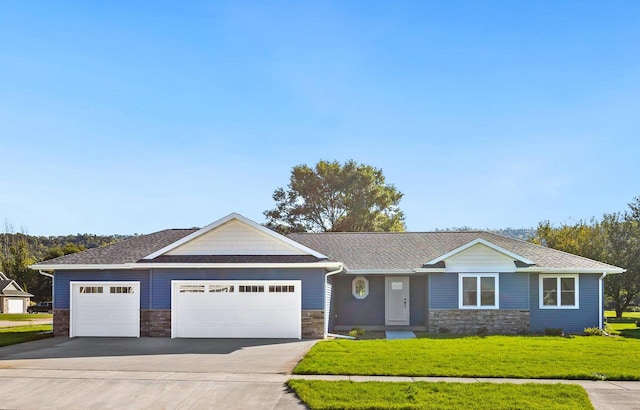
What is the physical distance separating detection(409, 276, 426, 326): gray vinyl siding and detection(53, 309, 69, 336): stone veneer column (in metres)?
12.8

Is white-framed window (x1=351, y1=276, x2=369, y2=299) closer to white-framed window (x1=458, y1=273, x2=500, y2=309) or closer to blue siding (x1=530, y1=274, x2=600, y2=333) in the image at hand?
white-framed window (x1=458, y1=273, x2=500, y2=309)

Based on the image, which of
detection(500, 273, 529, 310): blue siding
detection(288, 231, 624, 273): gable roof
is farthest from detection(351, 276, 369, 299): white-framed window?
detection(500, 273, 529, 310): blue siding

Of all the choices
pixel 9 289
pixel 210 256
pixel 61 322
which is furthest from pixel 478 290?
pixel 9 289

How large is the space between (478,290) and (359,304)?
4830mm

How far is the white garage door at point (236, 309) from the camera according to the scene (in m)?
19.7

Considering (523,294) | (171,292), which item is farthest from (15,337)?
(523,294)

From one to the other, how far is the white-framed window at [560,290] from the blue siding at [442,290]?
3302 mm

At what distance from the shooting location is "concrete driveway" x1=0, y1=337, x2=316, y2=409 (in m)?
10.4

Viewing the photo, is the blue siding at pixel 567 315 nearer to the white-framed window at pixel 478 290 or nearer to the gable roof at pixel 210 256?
the white-framed window at pixel 478 290

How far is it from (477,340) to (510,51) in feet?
30.3

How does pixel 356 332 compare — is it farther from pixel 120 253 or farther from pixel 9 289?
pixel 9 289

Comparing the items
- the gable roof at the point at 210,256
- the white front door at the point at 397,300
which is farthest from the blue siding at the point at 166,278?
the white front door at the point at 397,300

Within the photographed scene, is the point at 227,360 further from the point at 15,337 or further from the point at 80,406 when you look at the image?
the point at 15,337

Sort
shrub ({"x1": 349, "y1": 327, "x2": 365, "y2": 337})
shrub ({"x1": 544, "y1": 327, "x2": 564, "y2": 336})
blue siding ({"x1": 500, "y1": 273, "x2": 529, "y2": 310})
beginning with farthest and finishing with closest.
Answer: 1. blue siding ({"x1": 500, "y1": 273, "x2": 529, "y2": 310})
2. shrub ({"x1": 544, "y1": 327, "x2": 564, "y2": 336})
3. shrub ({"x1": 349, "y1": 327, "x2": 365, "y2": 337})
